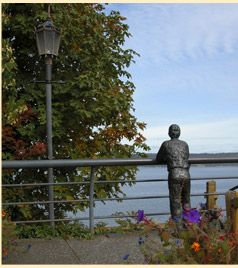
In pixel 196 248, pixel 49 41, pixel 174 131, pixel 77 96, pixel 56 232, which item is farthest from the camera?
pixel 77 96

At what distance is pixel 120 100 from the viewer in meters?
9.25

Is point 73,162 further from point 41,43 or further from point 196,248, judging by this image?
point 41,43

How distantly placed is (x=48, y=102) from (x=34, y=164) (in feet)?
7.57

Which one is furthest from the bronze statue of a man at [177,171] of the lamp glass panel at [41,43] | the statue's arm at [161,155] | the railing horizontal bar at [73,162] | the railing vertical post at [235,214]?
the lamp glass panel at [41,43]

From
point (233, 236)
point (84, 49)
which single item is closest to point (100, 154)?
point (84, 49)

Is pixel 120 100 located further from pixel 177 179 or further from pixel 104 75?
pixel 177 179

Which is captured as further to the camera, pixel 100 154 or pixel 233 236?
pixel 100 154

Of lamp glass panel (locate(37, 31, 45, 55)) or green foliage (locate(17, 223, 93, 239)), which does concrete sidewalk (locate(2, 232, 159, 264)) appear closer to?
green foliage (locate(17, 223, 93, 239))

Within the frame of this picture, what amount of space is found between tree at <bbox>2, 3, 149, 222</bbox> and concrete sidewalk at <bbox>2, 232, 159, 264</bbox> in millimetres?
3882

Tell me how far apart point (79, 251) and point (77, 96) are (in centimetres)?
501

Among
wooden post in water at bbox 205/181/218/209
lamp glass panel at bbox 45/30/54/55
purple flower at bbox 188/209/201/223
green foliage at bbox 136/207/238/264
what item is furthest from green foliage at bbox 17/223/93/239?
lamp glass panel at bbox 45/30/54/55

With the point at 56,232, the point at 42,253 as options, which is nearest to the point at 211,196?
the point at 56,232

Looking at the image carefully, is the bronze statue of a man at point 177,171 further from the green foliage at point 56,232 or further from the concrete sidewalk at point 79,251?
the green foliage at point 56,232

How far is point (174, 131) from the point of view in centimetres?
438
